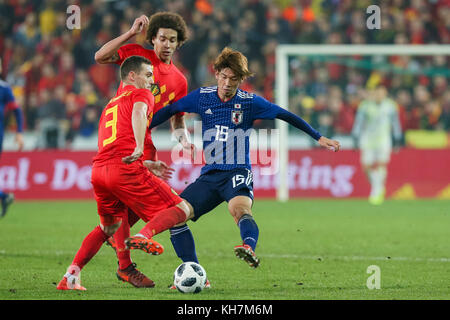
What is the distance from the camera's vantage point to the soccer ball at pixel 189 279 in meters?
6.27

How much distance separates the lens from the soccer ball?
6273 millimetres

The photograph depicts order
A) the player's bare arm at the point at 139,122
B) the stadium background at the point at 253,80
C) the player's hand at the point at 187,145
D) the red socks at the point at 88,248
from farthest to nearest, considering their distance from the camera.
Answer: the stadium background at the point at 253,80 < the player's hand at the point at 187,145 < the red socks at the point at 88,248 < the player's bare arm at the point at 139,122

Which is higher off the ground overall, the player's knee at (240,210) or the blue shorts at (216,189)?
the blue shorts at (216,189)

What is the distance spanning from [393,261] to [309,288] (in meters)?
2.10

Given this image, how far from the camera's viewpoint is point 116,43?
6.64 metres

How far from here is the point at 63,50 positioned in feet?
62.4

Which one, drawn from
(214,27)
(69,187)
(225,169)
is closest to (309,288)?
(225,169)

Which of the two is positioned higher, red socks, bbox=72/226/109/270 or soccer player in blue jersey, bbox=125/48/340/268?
soccer player in blue jersey, bbox=125/48/340/268

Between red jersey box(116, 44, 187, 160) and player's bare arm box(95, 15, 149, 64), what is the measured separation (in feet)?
0.64

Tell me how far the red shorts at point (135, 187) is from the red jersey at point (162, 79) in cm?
79

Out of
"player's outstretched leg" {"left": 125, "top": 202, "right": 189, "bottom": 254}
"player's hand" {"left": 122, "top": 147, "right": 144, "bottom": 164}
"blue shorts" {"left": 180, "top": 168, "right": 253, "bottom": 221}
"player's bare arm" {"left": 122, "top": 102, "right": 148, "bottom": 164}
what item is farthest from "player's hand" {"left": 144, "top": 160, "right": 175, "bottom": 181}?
"player's hand" {"left": 122, "top": 147, "right": 144, "bottom": 164}

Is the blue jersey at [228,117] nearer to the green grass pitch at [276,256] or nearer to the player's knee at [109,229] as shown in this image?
the player's knee at [109,229]

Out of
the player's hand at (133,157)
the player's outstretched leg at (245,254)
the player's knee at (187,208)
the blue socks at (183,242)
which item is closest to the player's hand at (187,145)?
the player's knee at (187,208)

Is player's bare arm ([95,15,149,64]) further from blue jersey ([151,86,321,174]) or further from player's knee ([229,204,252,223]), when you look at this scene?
player's knee ([229,204,252,223])
